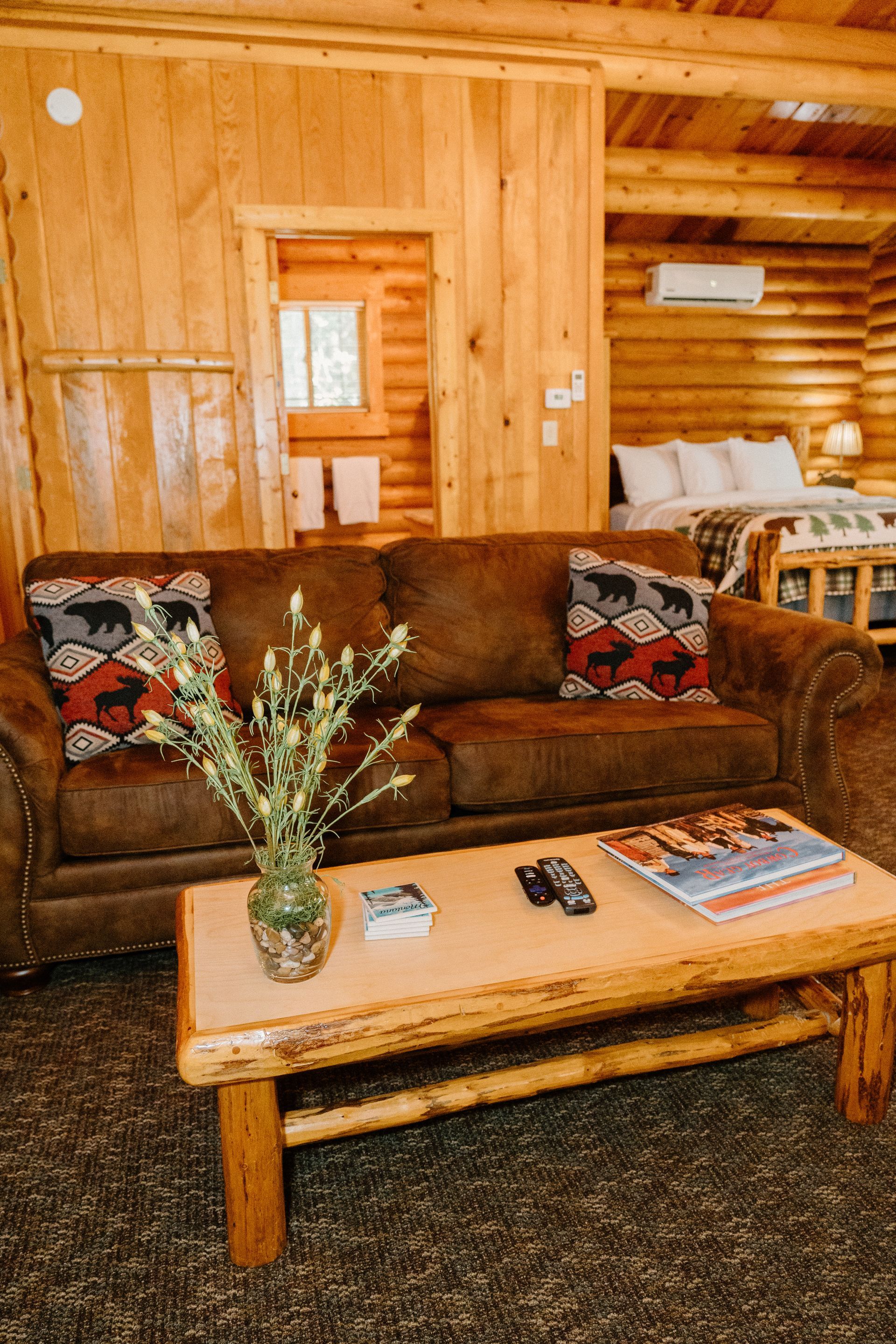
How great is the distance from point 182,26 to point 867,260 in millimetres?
5971

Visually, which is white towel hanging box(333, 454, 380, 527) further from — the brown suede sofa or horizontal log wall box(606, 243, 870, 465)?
the brown suede sofa

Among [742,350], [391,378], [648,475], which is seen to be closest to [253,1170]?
[648,475]

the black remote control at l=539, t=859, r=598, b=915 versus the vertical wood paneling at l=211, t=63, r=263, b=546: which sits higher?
the vertical wood paneling at l=211, t=63, r=263, b=546

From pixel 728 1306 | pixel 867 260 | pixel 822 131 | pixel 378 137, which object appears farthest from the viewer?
pixel 867 260

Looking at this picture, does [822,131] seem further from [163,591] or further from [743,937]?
[743,937]

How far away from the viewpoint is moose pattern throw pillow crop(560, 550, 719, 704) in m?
2.68

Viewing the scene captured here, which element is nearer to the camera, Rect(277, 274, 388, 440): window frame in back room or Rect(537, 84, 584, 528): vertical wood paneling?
Rect(537, 84, 584, 528): vertical wood paneling

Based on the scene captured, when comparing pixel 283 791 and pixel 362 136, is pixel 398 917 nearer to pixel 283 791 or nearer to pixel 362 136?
pixel 283 791

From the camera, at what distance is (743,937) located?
4.73 ft

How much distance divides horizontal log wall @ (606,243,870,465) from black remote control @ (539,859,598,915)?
Result: 6.29m

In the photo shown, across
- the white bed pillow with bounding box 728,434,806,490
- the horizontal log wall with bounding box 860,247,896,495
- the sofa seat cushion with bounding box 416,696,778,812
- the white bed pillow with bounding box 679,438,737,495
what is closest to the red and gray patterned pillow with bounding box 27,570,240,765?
the sofa seat cushion with bounding box 416,696,778,812

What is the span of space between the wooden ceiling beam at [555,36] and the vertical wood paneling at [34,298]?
0.24 meters

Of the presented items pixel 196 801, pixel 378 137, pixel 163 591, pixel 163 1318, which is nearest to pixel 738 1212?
pixel 163 1318

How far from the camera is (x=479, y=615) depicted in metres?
2.80
